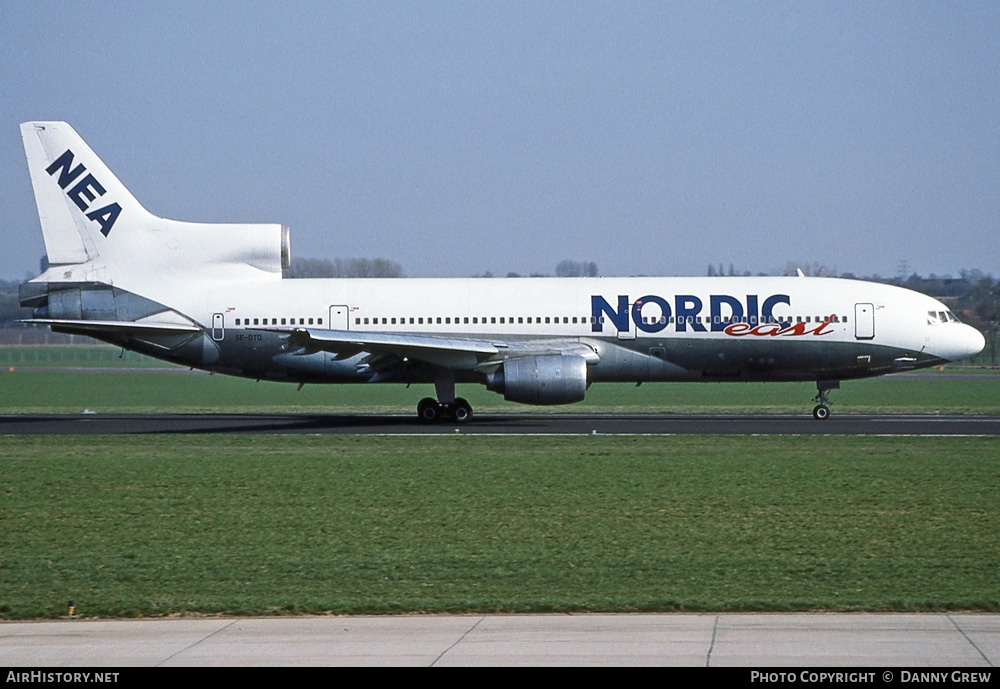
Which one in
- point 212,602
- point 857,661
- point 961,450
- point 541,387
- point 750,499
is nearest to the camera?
point 857,661

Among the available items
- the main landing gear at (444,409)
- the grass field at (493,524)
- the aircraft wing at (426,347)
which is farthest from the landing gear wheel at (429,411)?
the grass field at (493,524)

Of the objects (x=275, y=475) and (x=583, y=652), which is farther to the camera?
(x=275, y=475)

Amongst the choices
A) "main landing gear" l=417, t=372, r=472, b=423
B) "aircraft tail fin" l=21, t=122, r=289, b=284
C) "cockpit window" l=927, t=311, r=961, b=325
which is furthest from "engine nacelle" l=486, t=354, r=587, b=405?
"cockpit window" l=927, t=311, r=961, b=325

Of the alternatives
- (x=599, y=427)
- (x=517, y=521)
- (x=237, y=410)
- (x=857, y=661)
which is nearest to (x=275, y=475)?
(x=517, y=521)

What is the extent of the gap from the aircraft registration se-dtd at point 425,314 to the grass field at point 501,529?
7425 mm

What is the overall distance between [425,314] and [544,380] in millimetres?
4380

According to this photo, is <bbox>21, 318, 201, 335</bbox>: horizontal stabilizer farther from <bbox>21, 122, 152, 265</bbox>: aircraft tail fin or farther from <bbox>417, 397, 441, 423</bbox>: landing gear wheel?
<bbox>417, 397, 441, 423</bbox>: landing gear wheel

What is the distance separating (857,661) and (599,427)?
2370 centimetres

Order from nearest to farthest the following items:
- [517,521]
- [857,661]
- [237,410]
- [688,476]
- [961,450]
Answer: [857,661]
[517,521]
[688,476]
[961,450]
[237,410]

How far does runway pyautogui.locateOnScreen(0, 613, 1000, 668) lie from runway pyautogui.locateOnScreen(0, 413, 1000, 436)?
65.4 feet

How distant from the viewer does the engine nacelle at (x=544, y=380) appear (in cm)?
3216

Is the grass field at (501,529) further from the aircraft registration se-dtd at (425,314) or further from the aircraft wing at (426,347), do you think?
the aircraft registration se-dtd at (425,314)
